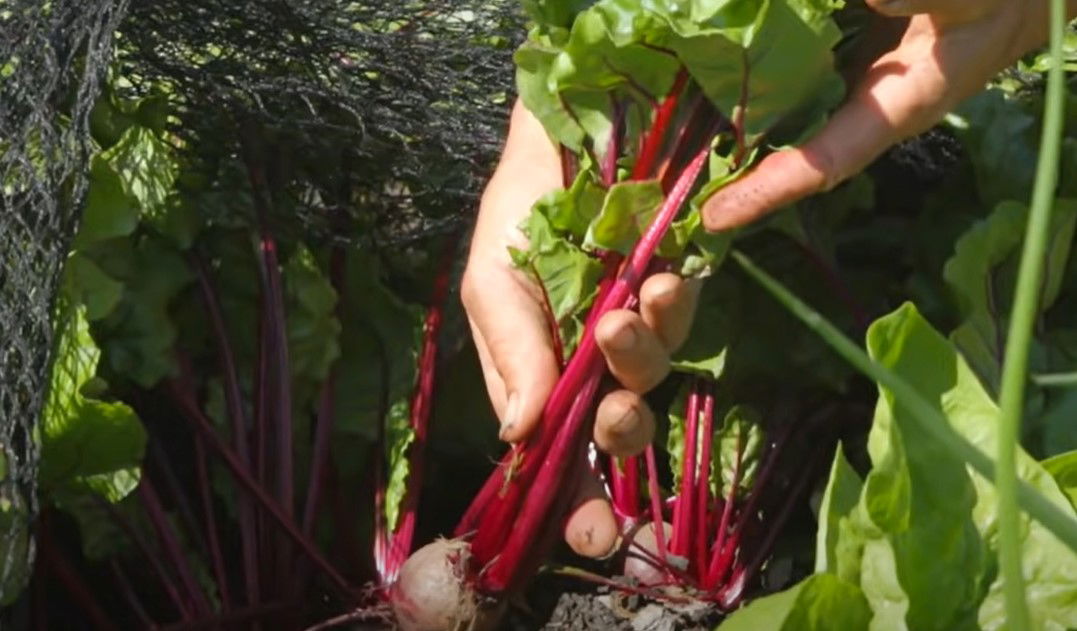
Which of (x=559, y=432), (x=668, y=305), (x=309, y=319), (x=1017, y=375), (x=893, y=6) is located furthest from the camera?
(x=309, y=319)

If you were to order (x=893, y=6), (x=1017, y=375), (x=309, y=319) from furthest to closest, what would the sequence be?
(x=309, y=319) → (x=893, y=6) → (x=1017, y=375)

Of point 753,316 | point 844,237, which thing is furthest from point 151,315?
point 844,237

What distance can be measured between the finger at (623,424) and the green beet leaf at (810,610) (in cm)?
14

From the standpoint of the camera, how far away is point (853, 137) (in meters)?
0.99

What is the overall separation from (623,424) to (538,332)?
0.10 m

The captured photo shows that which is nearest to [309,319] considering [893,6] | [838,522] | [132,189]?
[132,189]

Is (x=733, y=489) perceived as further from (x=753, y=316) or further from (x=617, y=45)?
(x=617, y=45)

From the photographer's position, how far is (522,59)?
1.09 m

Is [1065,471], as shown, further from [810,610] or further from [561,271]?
[561,271]

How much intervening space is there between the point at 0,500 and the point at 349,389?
0.38 m

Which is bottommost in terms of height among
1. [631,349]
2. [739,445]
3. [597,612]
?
[597,612]

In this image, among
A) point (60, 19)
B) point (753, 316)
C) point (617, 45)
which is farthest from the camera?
point (753, 316)

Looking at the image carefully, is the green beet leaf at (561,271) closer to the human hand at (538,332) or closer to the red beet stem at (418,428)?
the human hand at (538,332)

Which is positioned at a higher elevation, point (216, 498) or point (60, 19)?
point (60, 19)
